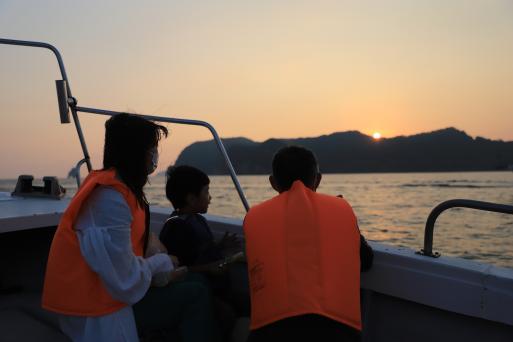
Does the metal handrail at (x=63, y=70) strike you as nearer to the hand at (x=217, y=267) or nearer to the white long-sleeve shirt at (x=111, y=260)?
the hand at (x=217, y=267)

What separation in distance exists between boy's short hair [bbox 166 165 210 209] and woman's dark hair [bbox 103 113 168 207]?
0.59 metres

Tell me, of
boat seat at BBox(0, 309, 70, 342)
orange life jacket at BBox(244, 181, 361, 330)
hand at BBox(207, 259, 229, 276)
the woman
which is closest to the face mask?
the woman

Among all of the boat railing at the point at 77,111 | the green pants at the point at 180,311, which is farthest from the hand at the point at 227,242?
the green pants at the point at 180,311

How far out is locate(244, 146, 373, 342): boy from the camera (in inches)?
58.1

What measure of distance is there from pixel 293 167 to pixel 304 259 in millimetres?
372

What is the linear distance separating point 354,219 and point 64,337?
1.90 meters

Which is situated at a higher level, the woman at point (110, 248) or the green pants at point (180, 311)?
the woman at point (110, 248)

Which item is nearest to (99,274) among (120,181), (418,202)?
(120,181)

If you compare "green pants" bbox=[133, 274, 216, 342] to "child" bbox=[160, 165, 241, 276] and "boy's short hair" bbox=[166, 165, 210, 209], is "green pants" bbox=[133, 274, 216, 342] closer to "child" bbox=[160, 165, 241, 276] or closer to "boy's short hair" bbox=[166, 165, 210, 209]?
"child" bbox=[160, 165, 241, 276]

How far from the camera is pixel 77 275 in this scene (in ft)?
5.33

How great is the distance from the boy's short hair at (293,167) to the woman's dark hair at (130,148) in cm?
48

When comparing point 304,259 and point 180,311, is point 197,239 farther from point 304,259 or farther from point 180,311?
point 304,259

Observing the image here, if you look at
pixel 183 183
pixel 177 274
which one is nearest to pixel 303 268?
pixel 177 274

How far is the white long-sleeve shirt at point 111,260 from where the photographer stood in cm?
155
